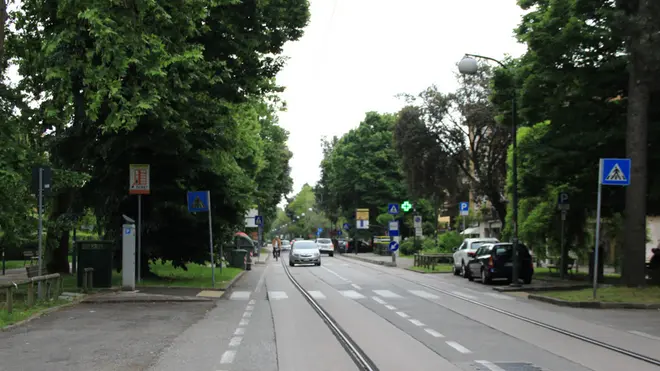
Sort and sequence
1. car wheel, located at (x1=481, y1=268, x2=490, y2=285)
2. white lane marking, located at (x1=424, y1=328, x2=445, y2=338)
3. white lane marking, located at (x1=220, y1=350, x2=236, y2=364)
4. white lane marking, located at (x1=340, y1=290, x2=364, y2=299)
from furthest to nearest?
car wheel, located at (x1=481, y1=268, x2=490, y2=285)
white lane marking, located at (x1=340, y1=290, x2=364, y2=299)
white lane marking, located at (x1=424, y1=328, x2=445, y2=338)
white lane marking, located at (x1=220, y1=350, x2=236, y2=364)

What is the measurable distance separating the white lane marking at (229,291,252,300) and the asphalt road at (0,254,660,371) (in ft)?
3.61

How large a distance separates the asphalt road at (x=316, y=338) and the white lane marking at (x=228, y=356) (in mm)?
17

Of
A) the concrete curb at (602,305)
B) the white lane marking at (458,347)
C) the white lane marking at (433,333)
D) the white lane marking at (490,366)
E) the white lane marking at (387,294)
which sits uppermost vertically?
the white lane marking at (490,366)

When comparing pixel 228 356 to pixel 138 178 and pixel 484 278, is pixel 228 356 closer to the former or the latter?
pixel 138 178

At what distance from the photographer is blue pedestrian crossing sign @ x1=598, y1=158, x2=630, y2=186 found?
1722 centimetres

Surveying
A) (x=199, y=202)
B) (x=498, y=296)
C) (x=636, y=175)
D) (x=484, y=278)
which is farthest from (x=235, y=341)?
(x=484, y=278)

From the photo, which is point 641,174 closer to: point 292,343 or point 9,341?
point 292,343

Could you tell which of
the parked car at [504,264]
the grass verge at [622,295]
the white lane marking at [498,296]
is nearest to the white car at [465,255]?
the parked car at [504,264]

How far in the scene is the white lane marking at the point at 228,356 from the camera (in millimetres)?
8891

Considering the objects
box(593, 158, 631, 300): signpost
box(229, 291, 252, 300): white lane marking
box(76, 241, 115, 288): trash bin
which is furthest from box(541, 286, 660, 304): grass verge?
box(76, 241, 115, 288): trash bin

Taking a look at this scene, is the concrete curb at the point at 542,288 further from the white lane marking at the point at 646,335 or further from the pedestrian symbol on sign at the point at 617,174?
the white lane marking at the point at 646,335

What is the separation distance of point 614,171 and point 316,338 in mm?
10034

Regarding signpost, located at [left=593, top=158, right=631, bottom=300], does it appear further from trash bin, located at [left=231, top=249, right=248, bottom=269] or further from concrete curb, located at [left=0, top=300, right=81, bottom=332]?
trash bin, located at [left=231, top=249, right=248, bottom=269]

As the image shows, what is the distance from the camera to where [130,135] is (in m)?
21.8
